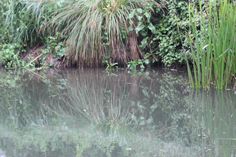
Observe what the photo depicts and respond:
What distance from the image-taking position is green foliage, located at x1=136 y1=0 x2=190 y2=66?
867 cm

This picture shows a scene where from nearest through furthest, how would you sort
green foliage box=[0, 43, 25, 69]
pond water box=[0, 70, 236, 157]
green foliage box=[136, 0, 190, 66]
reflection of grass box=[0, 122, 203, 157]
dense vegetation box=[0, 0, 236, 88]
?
1. reflection of grass box=[0, 122, 203, 157]
2. pond water box=[0, 70, 236, 157]
3. green foliage box=[136, 0, 190, 66]
4. dense vegetation box=[0, 0, 236, 88]
5. green foliage box=[0, 43, 25, 69]

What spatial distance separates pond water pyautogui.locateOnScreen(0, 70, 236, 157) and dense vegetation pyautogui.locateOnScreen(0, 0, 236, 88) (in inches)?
28.2

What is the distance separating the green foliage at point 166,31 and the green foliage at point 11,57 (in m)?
2.32

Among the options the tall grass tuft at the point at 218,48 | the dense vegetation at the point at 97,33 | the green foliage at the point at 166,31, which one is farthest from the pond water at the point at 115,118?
the dense vegetation at the point at 97,33

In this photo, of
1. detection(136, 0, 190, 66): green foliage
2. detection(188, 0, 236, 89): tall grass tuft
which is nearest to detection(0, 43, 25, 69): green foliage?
detection(136, 0, 190, 66): green foliage

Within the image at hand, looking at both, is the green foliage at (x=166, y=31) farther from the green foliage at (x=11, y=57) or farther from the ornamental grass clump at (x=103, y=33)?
the green foliage at (x=11, y=57)

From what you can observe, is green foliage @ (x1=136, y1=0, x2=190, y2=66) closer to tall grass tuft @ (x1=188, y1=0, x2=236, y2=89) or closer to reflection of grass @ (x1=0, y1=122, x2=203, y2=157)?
tall grass tuft @ (x1=188, y1=0, x2=236, y2=89)

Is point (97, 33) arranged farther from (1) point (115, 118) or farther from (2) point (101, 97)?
(1) point (115, 118)

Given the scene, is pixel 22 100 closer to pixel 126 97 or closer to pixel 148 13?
pixel 126 97

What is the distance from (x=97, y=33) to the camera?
9.08m

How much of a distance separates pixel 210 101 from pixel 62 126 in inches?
71.4

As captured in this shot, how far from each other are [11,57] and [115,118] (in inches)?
178

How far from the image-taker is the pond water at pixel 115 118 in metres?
4.73

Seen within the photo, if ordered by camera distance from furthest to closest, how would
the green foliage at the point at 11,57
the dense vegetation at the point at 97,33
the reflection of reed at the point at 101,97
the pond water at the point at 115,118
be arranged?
the green foliage at the point at 11,57
the dense vegetation at the point at 97,33
the reflection of reed at the point at 101,97
the pond water at the point at 115,118
